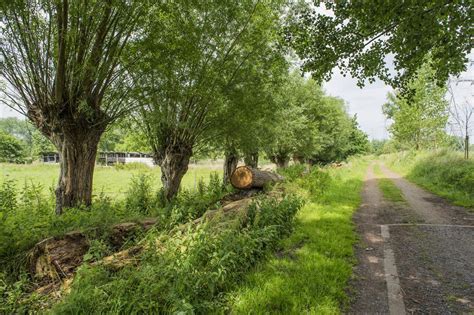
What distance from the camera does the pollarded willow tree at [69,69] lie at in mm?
5648

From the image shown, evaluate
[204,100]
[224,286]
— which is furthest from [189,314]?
[204,100]

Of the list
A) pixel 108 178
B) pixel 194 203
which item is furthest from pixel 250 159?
pixel 108 178

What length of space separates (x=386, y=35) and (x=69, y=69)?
7.67m

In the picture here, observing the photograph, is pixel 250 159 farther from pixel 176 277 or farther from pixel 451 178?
pixel 176 277

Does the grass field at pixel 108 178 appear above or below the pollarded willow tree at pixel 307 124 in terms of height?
below

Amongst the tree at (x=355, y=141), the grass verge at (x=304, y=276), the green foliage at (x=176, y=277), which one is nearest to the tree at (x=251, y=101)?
the grass verge at (x=304, y=276)

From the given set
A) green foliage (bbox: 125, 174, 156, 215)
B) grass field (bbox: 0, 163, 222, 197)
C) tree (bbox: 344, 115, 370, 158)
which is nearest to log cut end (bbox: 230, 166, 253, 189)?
grass field (bbox: 0, 163, 222, 197)

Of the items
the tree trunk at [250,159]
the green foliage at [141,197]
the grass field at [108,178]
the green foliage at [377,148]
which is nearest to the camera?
the green foliage at [141,197]

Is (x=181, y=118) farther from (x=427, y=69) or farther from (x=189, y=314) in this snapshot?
(x=427, y=69)

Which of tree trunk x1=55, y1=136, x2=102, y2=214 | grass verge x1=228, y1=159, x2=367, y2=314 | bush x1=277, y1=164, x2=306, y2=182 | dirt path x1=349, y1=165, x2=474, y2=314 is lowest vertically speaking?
dirt path x1=349, y1=165, x2=474, y2=314

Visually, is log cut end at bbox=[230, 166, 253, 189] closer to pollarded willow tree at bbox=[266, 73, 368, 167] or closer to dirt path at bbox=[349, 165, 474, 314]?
dirt path at bbox=[349, 165, 474, 314]

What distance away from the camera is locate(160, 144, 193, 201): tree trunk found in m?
9.80

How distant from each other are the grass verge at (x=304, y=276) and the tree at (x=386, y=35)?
4.36m

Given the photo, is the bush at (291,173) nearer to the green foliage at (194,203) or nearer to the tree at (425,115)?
the green foliage at (194,203)
